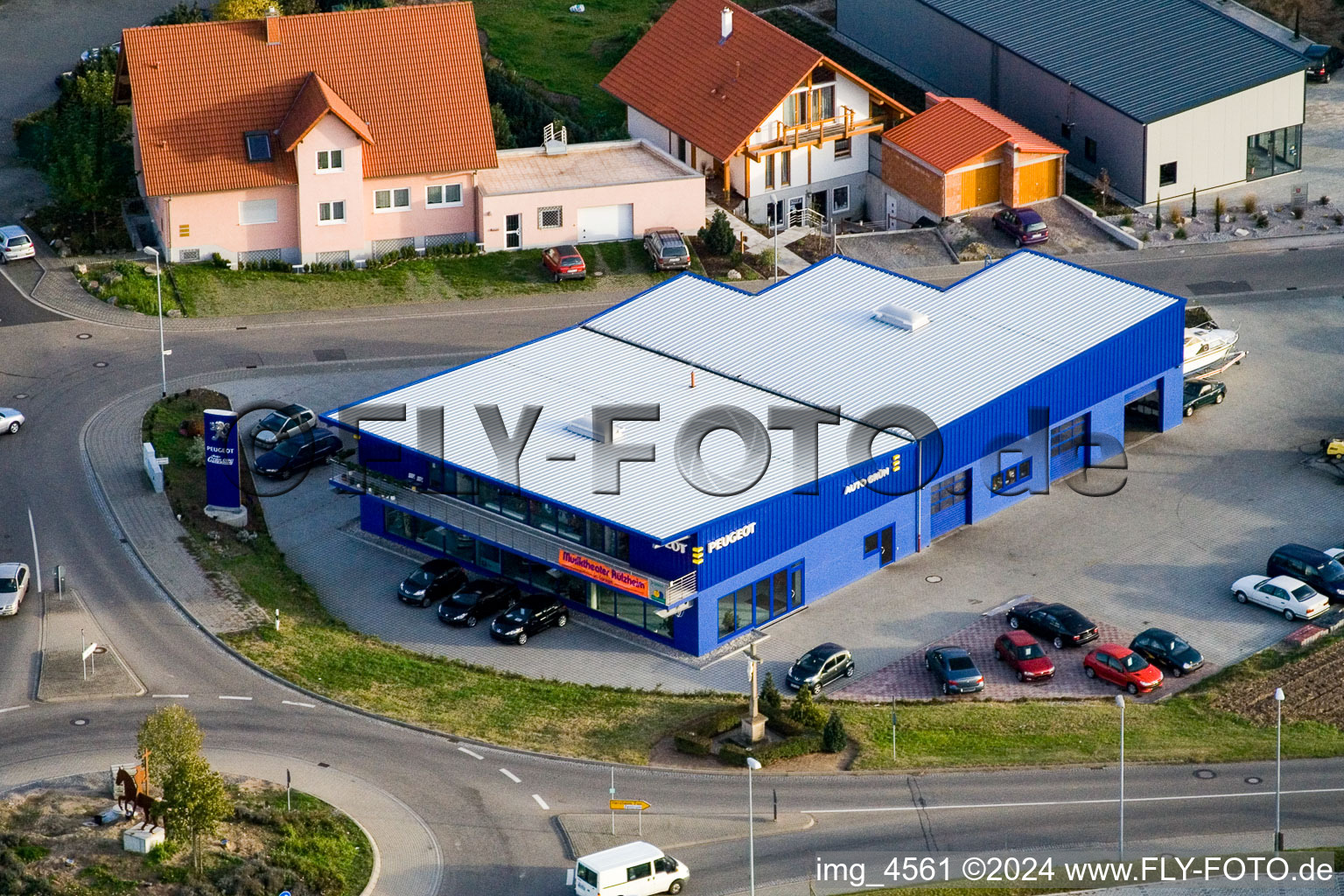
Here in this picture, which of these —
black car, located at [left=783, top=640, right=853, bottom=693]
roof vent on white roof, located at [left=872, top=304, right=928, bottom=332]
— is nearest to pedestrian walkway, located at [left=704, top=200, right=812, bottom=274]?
roof vent on white roof, located at [left=872, top=304, right=928, bottom=332]

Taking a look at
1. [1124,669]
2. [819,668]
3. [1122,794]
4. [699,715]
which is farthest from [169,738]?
[1124,669]

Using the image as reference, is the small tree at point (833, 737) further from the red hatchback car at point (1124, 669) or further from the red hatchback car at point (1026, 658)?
the red hatchback car at point (1124, 669)

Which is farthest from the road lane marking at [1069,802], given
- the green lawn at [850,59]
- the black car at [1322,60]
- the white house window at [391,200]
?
the black car at [1322,60]

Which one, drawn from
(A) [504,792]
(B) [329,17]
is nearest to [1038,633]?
(A) [504,792]

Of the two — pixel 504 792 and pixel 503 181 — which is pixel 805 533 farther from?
pixel 503 181

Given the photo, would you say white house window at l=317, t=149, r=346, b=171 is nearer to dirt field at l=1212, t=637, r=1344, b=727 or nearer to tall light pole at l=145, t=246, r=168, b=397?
tall light pole at l=145, t=246, r=168, b=397

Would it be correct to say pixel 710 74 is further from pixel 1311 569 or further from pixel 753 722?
pixel 753 722
